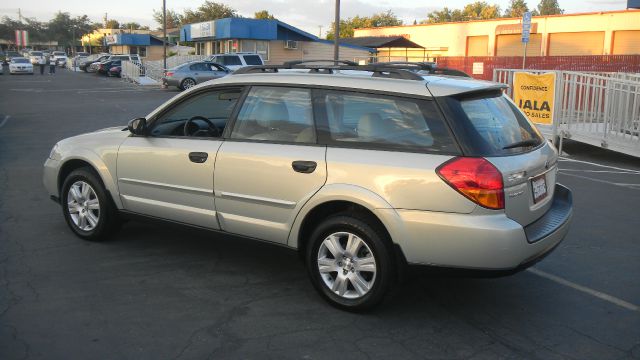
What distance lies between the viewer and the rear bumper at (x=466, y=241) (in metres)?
3.73

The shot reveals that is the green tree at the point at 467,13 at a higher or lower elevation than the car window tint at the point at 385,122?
higher

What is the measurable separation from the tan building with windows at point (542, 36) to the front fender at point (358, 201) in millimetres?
36592

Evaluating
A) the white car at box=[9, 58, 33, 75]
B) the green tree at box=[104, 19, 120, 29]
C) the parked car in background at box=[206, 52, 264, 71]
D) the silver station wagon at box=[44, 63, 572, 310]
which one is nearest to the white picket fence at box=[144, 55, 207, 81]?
the parked car in background at box=[206, 52, 264, 71]

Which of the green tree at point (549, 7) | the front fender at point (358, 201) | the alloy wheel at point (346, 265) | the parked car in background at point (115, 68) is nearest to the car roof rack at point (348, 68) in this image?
the front fender at point (358, 201)

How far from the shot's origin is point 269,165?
4438mm

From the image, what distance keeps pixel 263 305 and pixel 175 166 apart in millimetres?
1410

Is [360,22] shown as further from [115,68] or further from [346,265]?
[346,265]

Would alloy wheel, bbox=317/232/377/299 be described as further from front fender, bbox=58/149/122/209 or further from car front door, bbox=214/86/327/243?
front fender, bbox=58/149/122/209

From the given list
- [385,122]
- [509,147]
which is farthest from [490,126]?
[385,122]

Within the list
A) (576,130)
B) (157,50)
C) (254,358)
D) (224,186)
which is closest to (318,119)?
(224,186)

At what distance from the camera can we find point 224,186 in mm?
4680

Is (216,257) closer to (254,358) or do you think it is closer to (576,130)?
(254,358)

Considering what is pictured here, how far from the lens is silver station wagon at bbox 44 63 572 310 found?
3801 mm

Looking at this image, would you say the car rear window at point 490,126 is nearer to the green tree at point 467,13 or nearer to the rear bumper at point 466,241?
the rear bumper at point 466,241
